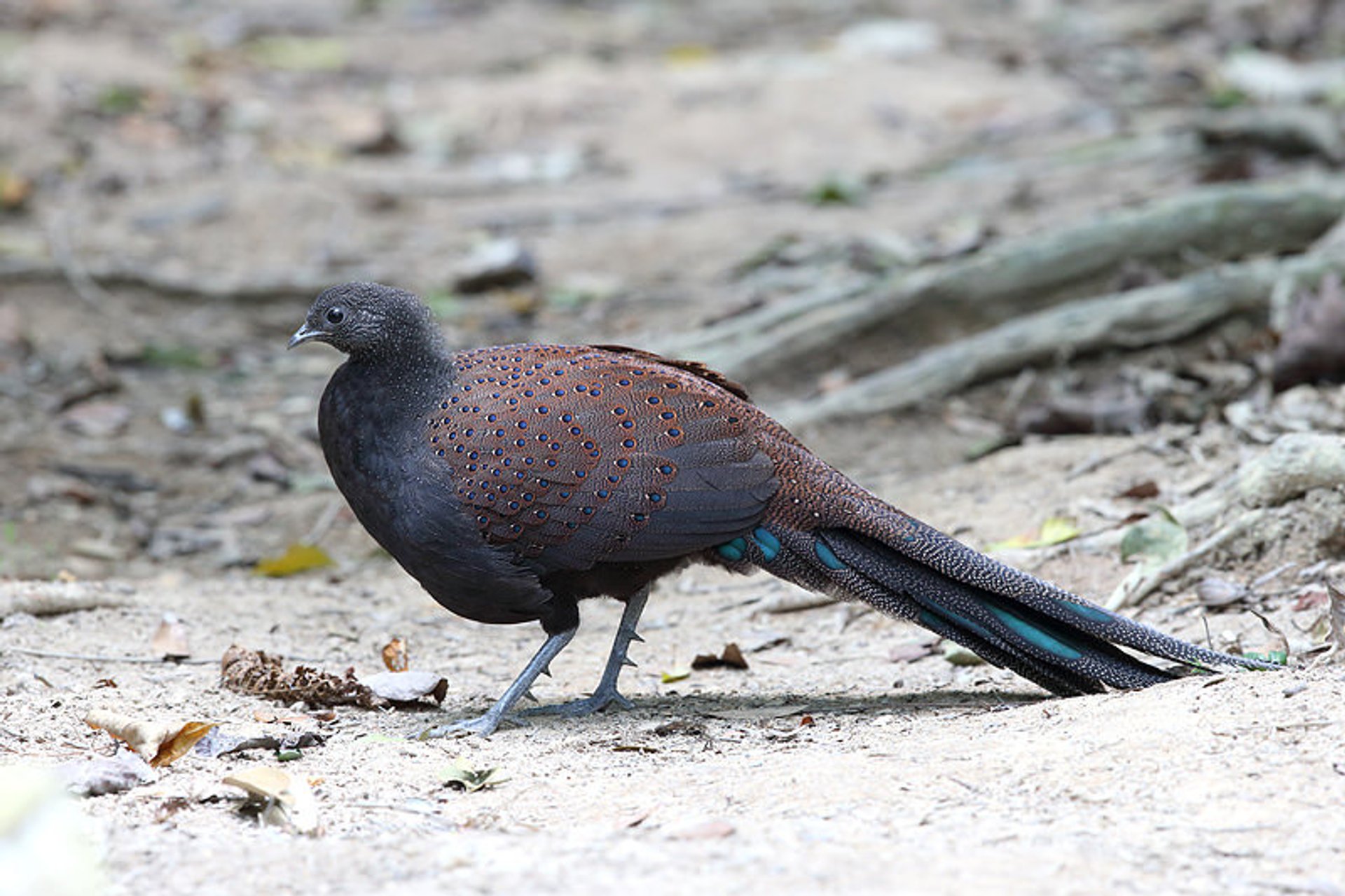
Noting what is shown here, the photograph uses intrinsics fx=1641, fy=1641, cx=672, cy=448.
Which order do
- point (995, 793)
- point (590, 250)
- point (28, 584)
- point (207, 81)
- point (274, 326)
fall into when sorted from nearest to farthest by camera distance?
point (995, 793) → point (28, 584) → point (274, 326) → point (590, 250) → point (207, 81)

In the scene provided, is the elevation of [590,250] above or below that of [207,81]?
below

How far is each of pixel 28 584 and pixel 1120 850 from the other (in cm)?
336

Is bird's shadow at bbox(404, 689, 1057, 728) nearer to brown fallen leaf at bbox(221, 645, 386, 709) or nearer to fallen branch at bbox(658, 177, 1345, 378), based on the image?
brown fallen leaf at bbox(221, 645, 386, 709)

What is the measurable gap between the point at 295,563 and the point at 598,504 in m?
2.06

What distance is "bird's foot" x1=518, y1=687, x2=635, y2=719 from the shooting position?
4168 mm

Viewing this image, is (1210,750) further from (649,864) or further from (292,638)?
(292,638)

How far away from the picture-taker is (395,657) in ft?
14.9

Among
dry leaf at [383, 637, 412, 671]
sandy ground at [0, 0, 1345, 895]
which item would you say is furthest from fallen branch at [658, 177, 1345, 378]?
dry leaf at [383, 637, 412, 671]

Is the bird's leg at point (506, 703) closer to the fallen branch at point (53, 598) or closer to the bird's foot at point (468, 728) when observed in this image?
the bird's foot at point (468, 728)

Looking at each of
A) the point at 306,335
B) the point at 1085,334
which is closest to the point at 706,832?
the point at 306,335

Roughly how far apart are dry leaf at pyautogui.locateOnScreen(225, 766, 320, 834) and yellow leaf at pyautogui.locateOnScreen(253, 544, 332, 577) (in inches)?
102

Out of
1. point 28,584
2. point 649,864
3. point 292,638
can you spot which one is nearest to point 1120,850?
point 649,864

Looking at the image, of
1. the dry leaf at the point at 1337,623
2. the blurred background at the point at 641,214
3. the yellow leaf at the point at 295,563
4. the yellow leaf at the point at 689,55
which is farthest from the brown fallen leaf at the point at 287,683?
the yellow leaf at the point at 689,55

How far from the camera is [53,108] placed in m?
10.4
